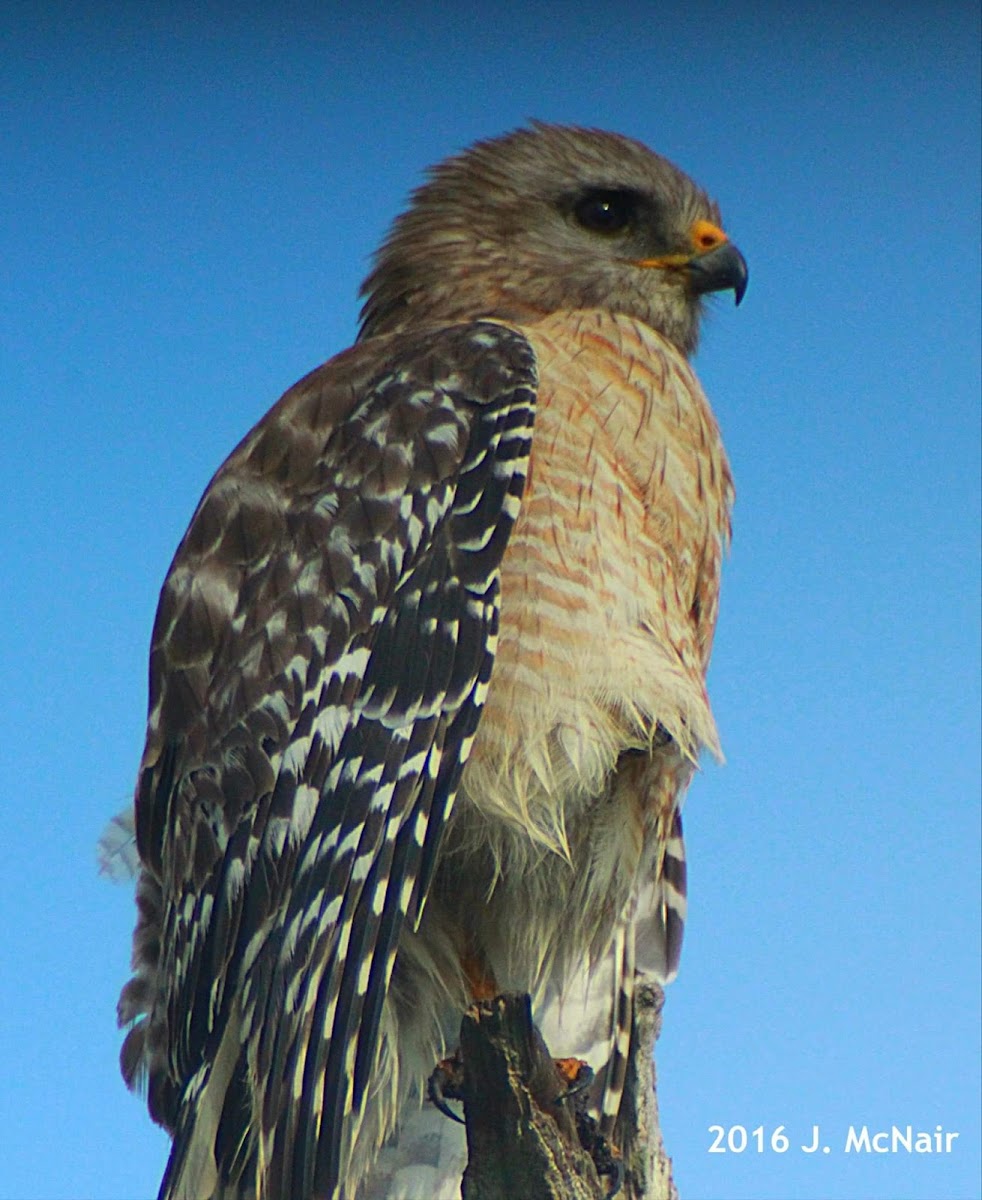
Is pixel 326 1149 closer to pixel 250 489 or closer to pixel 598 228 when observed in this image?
pixel 250 489

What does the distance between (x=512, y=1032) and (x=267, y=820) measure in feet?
1.74

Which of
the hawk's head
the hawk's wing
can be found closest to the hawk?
the hawk's wing

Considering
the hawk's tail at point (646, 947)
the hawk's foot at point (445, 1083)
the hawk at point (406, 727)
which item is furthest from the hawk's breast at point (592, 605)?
the hawk's tail at point (646, 947)

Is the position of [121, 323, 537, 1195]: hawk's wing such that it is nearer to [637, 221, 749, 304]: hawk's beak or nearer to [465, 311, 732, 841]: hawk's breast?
[465, 311, 732, 841]: hawk's breast

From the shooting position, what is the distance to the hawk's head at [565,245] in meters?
3.40

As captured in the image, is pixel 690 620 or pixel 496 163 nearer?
pixel 690 620

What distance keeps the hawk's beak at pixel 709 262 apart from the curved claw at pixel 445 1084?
155 centimetres

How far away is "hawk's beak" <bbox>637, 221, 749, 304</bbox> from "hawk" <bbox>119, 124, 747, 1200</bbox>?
0.23 m

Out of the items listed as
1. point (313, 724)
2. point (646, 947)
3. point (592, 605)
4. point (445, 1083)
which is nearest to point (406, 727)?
point (313, 724)

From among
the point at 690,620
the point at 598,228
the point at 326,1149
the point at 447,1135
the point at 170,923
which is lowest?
the point at 326,1149

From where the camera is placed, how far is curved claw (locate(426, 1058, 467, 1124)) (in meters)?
2.73

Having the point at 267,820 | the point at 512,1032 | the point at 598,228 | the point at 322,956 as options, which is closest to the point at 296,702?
the point at 267,820

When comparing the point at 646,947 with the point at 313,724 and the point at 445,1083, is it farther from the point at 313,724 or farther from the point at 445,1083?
the point at 313,724

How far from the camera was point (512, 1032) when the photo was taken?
231cm
